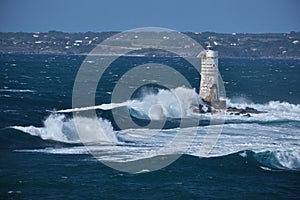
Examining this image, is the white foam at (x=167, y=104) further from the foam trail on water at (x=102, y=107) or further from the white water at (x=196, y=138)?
the foam trail on water at (x=102, y=107)

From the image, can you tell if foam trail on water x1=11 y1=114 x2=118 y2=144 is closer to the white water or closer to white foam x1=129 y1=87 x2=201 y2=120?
the white water

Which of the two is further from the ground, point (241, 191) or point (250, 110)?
point (250, 110)

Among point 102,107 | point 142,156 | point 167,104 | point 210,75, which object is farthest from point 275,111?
point 142,156

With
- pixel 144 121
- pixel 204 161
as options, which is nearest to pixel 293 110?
pixel 144 121

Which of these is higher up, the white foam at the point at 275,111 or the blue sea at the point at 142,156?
the white foam at the point at 275,111

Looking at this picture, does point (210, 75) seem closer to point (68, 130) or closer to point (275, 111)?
point (275, 111)

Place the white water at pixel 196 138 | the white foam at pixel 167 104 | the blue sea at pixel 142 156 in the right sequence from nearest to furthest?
1. the blue sea at pixel 142 156
2. the white water at pixel 196 138
3. the white foam at pixel 167 104

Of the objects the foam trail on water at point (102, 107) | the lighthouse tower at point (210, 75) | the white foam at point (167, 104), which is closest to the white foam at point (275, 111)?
the lighthouse tower at point (210, 75)

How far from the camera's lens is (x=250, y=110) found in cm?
6050

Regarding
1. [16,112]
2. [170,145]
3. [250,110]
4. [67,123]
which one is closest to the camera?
[170,145]

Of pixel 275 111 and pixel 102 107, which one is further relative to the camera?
pixel 275 111

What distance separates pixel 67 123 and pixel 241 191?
17872 millimetres

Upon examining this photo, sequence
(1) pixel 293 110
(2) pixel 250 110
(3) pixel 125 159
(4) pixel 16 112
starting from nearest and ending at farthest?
(3) pixel 125 159 → (4) pixel 16 112 → (2) pixel 250 110 → (1) pixel 293 110

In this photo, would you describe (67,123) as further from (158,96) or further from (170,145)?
(158,96)
